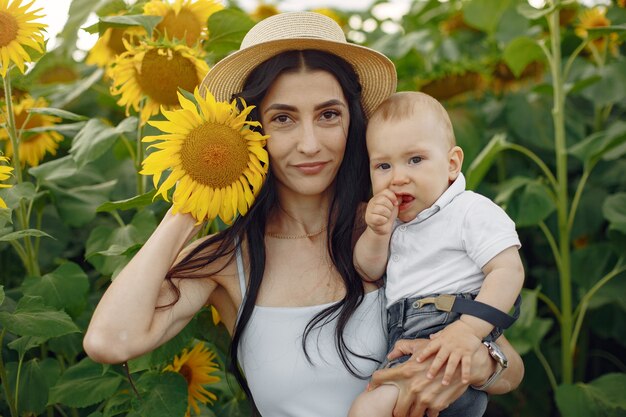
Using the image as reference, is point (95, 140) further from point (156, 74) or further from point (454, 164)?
point (454, 164)

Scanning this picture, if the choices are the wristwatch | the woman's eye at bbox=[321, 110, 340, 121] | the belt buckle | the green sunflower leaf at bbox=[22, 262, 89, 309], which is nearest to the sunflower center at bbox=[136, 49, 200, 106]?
the woman's eye at bbox=[321, 110, 340, 121]

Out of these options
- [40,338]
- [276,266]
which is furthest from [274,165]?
[40,338]

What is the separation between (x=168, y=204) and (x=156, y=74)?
1.35ft

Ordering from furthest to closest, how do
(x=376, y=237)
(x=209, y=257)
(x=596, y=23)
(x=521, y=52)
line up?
(x=596, y=23) < (x=521, y=52) < (x=209, y=257) < (x=376, y=237)

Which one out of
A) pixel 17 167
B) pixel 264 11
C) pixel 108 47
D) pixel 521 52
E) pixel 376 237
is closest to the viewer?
pixel 376 237

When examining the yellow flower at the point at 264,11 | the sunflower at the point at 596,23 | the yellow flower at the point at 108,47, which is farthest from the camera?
the yellow flower at the point at 264,11

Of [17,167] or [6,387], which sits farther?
[17,167]

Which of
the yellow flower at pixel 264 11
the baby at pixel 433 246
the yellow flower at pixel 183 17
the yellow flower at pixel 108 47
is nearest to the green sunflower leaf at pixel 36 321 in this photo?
the baby at pixel 433 246

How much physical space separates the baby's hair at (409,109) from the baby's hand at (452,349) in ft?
1.55

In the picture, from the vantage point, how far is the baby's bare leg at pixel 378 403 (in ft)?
6.02

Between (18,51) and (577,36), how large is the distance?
7.95 ft

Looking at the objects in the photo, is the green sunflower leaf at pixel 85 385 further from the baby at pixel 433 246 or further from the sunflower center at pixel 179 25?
the sunflower center at pixel 179 25

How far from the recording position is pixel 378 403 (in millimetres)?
1841

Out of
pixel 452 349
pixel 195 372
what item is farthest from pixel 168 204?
pixel 452 349
